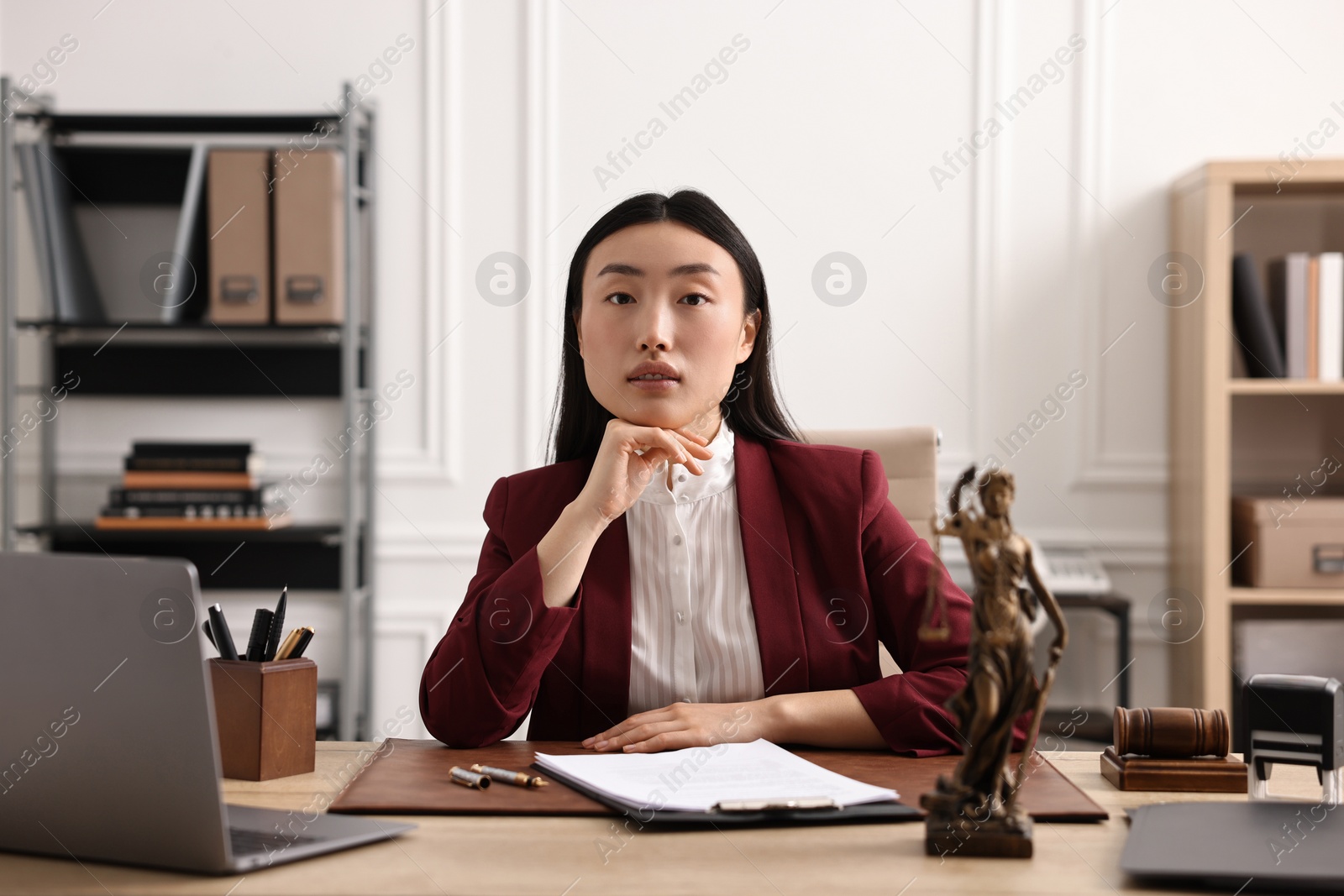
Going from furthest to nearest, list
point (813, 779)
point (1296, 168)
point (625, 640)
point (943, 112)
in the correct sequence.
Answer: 1. point (943, 112)
2. point (1296, 168)
3. point (625, 640)
4. point (813, 779)

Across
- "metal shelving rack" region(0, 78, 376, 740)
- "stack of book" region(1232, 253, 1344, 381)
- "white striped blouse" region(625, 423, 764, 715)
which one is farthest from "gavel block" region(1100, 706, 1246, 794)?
"metal shelving rack" region(0, 78, 376, 740)

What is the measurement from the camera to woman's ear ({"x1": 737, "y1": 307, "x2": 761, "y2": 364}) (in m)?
1.44

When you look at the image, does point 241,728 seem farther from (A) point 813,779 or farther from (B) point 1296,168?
(B) point 1296,168

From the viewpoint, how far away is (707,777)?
0.97 meters

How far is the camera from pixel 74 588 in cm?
73

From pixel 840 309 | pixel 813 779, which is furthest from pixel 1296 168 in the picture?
pixel 813 779

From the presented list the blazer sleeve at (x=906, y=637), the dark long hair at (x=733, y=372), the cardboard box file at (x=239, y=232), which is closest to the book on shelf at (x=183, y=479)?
the cardboard box file at (x=239, y=232)

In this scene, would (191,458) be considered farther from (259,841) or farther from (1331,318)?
(1331,318)

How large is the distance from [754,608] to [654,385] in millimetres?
309

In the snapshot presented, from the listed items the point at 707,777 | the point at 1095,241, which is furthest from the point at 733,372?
the point at 1095,241

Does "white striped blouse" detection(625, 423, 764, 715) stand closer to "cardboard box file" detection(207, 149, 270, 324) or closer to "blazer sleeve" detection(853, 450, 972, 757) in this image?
"blazer sleeve" detection(853, 450, 972, 757)

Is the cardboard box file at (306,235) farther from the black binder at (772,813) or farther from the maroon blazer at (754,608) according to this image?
the black binder at (772,813)

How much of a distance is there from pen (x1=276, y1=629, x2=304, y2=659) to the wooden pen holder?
11mm

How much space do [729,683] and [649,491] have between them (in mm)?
274
